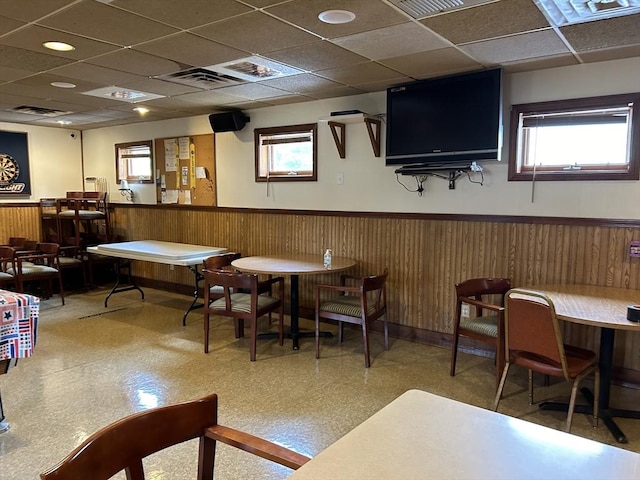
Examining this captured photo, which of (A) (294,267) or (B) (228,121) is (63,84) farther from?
(A) (294,267)

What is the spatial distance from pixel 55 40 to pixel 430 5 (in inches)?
97.3

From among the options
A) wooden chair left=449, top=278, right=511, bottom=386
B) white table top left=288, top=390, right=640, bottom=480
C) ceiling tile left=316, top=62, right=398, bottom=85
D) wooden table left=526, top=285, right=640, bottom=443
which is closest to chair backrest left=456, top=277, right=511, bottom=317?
wooden chair left=449, top=278, right=511, bottom=386

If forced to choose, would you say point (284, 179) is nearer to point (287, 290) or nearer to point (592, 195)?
point (287, 290)

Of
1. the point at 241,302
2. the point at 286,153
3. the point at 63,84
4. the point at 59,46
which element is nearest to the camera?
the point at 59,46

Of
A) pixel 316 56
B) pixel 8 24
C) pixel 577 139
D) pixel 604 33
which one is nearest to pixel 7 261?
pixel 8 24

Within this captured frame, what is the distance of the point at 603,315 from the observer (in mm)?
2691

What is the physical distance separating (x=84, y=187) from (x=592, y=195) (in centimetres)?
733

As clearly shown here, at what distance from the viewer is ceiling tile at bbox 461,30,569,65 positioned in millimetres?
2992

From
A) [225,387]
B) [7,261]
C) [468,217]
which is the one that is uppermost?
[468,217]

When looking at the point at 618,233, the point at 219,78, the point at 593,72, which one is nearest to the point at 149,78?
the point at 219,78

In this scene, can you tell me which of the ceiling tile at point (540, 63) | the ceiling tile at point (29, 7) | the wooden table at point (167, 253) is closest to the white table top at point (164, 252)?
the wooden table at point (167, 253)

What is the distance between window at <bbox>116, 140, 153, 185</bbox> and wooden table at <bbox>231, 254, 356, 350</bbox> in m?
3.11

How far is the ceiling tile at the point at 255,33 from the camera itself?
108 inches

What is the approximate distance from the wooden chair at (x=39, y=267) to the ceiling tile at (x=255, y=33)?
3951 millimetres
